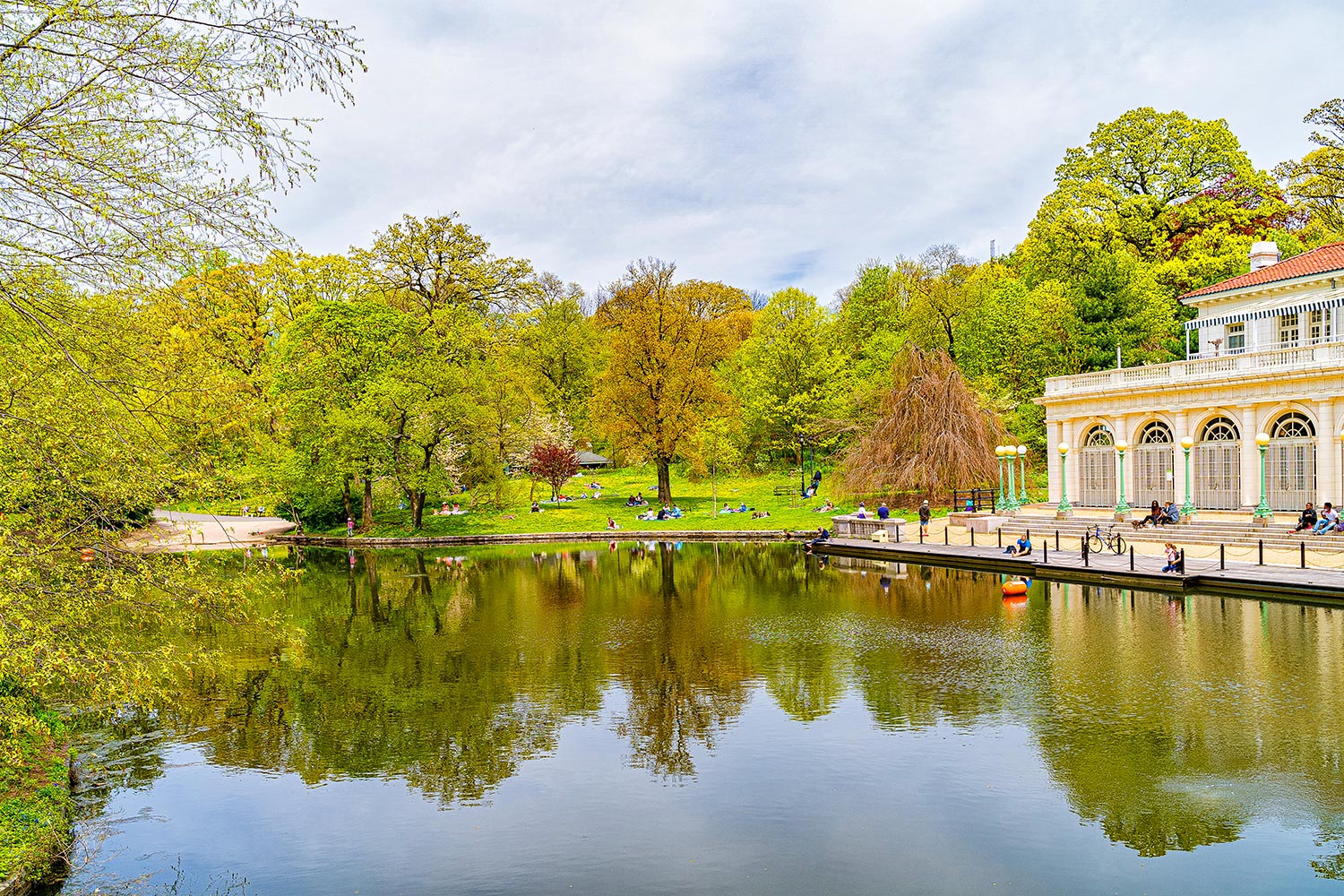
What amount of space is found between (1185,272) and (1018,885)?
1834 inches

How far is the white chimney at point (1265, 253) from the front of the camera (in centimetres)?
3962

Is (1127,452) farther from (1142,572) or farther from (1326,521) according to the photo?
(1142,572)

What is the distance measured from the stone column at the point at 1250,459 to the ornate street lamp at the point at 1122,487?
152 inches

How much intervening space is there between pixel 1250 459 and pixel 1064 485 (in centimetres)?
691

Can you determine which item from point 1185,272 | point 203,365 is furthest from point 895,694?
point 1185,272

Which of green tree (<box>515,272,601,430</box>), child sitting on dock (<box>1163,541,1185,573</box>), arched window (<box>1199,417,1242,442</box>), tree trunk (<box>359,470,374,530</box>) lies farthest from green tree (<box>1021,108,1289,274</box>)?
tree trunk (<box>359,470,374,530</box>)

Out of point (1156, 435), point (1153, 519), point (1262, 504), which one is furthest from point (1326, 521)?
point (1156, 435)

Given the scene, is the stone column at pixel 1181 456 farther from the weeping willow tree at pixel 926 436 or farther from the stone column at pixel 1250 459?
the weeping willow tree at pixel 926 436

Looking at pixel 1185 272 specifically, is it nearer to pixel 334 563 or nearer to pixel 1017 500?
pixel 1017 500

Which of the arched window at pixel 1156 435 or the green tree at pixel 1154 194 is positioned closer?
the arched window at pixel 1156 435

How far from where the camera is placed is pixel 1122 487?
37531 millimetres

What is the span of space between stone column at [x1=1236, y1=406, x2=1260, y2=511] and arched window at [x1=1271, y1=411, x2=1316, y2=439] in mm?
618

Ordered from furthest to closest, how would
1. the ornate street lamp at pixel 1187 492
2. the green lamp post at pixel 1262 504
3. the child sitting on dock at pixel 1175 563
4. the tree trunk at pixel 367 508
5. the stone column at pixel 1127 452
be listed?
the tree trunk at pixel 367 508
the stone column at pixel 1127 452
the ornate street lamp at pixel 1187 492
the green lamp post at pixel 1262 504
the child sitting on dock at pixel 1175 563

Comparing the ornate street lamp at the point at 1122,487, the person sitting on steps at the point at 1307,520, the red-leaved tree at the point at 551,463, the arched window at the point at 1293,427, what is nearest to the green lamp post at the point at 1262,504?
the arched window at the point at 1293,427
